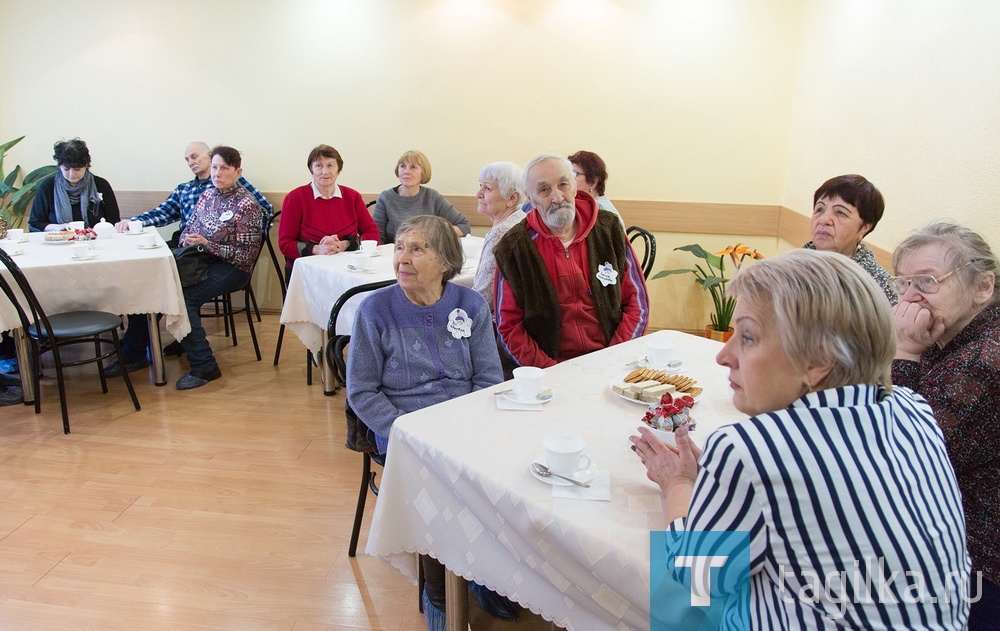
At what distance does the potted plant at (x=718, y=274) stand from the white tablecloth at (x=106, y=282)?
2824 millimetres

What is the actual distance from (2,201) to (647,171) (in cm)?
473

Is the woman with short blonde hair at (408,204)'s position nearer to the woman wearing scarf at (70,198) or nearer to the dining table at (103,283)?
the dining table at (103,283)

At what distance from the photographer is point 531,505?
4.15 feet

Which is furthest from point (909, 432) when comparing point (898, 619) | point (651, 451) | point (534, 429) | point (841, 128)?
point (841, 128)

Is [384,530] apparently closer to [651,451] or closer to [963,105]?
[651,451]

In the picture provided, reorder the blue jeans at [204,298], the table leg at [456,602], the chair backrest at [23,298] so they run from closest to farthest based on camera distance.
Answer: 1. the table leg at [456,602]
2. the chair backrest at [23,298]
3. the blue jeans at [204,298]

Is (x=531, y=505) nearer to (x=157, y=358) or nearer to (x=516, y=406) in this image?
(x=516, y=406)

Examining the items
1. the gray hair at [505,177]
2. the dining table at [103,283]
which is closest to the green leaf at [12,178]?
the dining table at [103,283]

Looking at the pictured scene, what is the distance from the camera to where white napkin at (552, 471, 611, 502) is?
128 cm

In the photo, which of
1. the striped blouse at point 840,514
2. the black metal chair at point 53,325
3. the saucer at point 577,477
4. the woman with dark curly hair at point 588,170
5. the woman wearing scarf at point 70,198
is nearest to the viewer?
the striped blouse at point 840,514

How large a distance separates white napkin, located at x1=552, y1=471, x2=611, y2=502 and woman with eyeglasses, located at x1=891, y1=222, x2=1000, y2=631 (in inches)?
28.3

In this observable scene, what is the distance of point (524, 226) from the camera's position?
2.54 m

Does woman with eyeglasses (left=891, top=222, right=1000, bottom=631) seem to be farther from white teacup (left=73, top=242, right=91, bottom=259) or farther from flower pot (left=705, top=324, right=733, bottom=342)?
white teacup (left=73, top=242, right=91, bottom=259)

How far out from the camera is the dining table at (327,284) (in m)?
3.31
